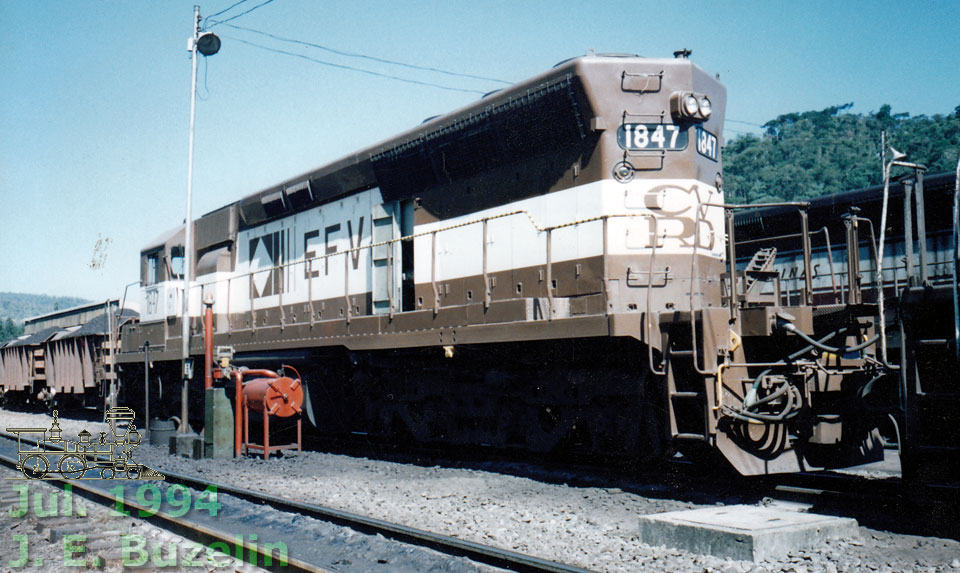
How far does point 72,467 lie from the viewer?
28.0ft

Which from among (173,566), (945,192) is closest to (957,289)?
(173,566)

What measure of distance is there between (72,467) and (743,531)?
287 inches

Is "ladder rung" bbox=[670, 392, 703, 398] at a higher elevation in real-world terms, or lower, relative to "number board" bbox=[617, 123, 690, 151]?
lower

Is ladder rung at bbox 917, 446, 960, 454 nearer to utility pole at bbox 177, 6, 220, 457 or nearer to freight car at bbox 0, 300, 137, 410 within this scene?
utility pole at bbox 177, 6, 220, 457

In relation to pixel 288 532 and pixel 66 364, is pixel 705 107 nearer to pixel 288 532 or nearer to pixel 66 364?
pixel 288 532

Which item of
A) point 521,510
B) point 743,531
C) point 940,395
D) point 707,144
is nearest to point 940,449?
point 940,395

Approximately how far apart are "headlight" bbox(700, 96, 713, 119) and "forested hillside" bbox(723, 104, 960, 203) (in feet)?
125

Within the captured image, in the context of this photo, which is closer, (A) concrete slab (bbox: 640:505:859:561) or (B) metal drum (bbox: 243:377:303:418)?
(A) concrete slab (bbox: 640:505:859:561)

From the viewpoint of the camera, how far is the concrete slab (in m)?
4.27

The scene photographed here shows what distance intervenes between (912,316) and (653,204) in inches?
110

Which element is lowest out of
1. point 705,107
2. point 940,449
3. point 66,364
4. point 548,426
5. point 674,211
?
point 548,426

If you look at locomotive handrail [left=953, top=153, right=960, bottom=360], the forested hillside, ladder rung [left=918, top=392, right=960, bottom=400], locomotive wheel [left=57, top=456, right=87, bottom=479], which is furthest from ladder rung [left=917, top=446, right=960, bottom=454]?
the forested hillside

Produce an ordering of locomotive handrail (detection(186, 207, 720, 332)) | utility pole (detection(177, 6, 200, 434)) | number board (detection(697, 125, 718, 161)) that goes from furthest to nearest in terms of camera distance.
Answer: utility pole (detection(177, 6, 200, 434)) → number board (detection(697, 125, 718, 161)) → locomotive handrail (detection(186, 207, 720, 332))

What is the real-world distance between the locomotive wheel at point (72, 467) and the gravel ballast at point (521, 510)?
2.40ft
